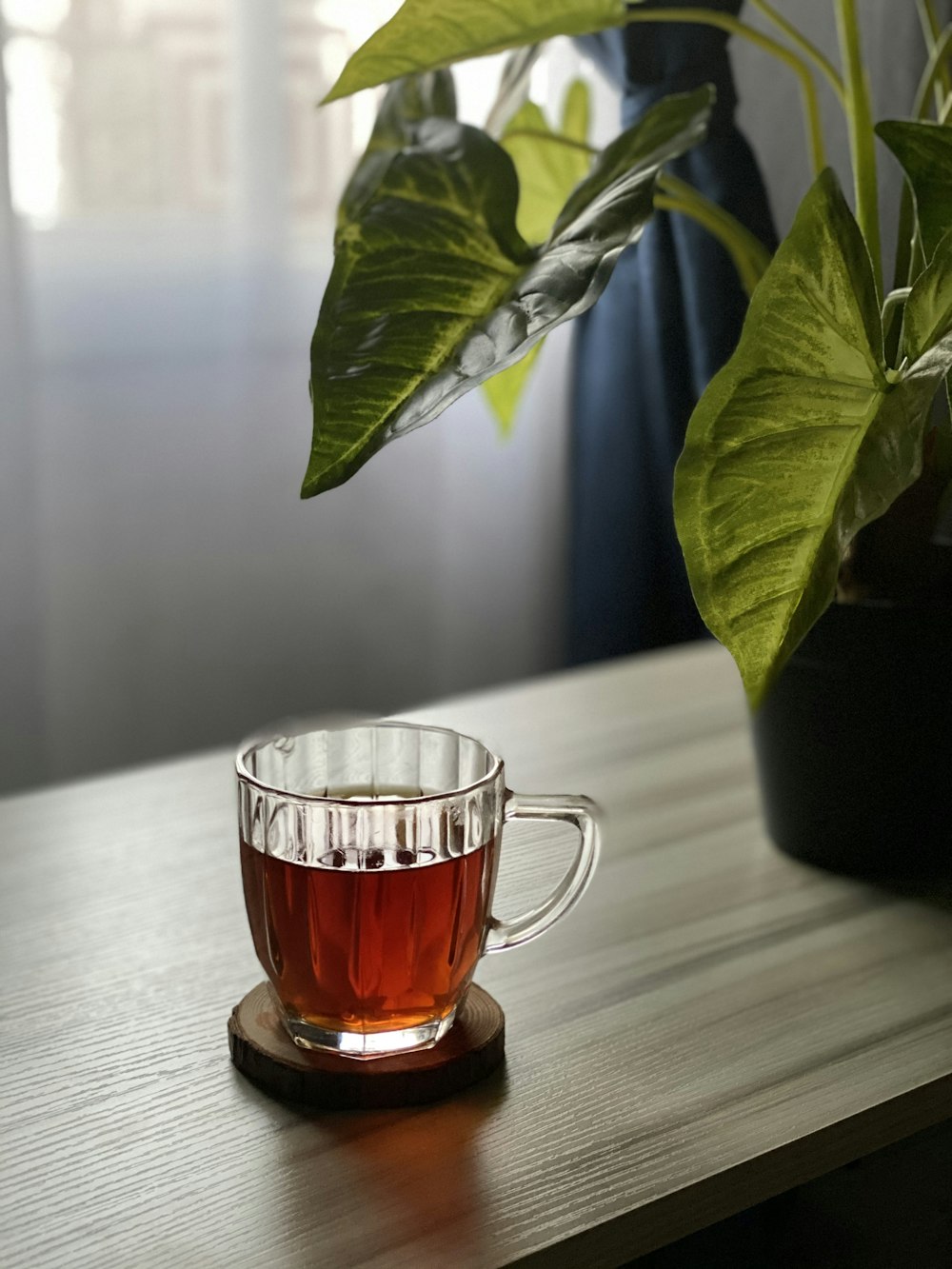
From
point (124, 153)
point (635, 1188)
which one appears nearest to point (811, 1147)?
point (635, 1188)

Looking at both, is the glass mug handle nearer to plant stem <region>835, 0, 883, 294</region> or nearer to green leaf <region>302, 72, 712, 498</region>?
green leaf <region>302, 72, 712, 498</region>

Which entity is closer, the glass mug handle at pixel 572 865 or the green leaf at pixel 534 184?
the glass mug handle at pixel 572 865

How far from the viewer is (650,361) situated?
1.44 meters

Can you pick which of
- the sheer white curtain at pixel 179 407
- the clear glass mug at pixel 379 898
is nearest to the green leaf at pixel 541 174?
the clear glass mug at pixel 379 898

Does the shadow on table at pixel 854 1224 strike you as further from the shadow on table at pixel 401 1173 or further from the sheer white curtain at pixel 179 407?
the sheer white curtain at pixel 179 407

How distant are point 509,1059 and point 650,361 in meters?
1.04

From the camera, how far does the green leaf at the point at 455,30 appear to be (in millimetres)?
622

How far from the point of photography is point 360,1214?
419 millimetres

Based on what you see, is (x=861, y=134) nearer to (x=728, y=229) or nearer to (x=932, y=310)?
(x=728, y=229)

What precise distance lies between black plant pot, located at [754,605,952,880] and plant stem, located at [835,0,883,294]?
0.53 feet

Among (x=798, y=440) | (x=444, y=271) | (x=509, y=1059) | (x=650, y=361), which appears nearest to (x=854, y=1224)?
(x=509, y=1059)

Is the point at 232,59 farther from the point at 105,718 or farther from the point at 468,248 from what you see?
the point at 468,248

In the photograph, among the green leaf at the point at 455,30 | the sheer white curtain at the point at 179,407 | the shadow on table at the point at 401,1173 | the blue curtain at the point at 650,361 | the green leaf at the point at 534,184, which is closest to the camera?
the shadow on table at the point at 401,1173

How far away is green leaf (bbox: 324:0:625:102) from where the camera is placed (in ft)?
2.04
